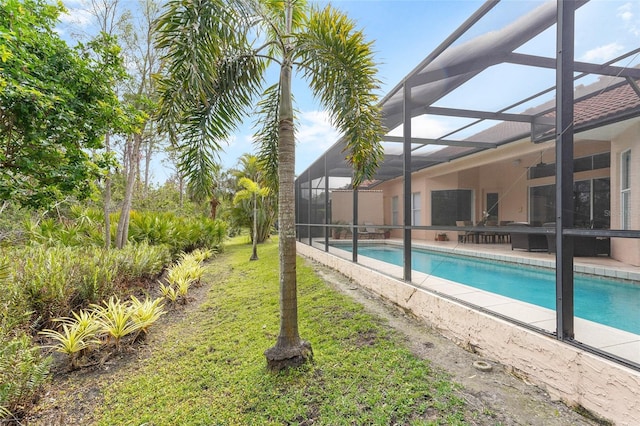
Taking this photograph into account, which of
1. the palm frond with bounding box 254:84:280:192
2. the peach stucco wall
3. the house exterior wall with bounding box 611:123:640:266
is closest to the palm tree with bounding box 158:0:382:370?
the palm frond with bounding box 254:84:280:192

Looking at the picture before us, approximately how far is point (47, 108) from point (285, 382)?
464 cm

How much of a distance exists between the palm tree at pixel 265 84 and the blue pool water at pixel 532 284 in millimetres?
2266

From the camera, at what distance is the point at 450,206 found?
36.0 feet

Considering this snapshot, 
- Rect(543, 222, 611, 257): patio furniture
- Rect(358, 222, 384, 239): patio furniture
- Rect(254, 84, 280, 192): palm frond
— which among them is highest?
Rect(254, 84, 280, 192): palm frond

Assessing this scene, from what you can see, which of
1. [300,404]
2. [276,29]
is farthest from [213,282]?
[276,29]

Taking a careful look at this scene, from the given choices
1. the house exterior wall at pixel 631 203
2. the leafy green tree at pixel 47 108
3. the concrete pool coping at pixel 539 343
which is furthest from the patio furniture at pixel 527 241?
the leafy green tree at pixel 47 108

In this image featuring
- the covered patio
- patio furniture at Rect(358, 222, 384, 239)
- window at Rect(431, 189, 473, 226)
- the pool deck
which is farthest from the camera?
window at Rect(431, 189, 473, 226)

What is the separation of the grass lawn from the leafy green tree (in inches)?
110

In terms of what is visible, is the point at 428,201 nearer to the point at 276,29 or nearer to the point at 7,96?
the point at 276,29

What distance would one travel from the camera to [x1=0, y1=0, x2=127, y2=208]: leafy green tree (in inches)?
149

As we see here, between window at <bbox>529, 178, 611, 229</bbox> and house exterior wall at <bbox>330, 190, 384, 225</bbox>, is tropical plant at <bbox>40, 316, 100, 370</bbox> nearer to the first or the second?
window at <bbox>529, 178, 611, 229</bbox>

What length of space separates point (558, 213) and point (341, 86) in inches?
96.6

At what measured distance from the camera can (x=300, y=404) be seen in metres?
2.67

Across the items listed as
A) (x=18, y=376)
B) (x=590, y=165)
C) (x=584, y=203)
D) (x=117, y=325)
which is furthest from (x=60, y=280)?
(x=590, y=165)
